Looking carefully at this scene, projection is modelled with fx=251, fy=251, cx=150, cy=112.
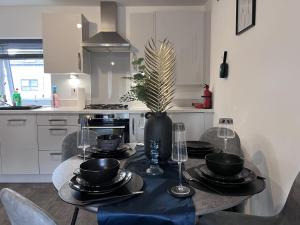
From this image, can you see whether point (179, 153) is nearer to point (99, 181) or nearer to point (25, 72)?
point (99, 181)

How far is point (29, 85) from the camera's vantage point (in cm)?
388

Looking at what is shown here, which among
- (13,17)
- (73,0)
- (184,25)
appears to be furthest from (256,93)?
(13,17)

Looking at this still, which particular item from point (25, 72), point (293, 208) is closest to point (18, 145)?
point (25, 72)

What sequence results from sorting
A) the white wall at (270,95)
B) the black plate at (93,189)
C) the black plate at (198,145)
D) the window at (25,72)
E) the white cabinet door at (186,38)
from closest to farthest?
the black plate at (93,189), the white wall at (270,95), the black plate at (198,145), the white cabinet door at (186,38), the window at (25,72)

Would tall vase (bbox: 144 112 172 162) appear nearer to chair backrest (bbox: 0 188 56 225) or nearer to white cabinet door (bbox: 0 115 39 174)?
chair backrest (bbox: 0 188 56 225)

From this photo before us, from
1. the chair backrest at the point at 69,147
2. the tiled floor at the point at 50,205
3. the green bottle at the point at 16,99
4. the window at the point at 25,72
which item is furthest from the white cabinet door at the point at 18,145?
the chair backrest at the point at 69,147

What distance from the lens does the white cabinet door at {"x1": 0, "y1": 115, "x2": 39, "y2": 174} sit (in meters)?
3.18

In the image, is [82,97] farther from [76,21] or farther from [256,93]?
[256,93]

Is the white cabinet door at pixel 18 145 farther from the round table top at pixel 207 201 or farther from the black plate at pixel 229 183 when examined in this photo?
the black plate at pixel 229 183

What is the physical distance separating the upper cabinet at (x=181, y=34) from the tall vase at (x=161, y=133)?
2041 mm

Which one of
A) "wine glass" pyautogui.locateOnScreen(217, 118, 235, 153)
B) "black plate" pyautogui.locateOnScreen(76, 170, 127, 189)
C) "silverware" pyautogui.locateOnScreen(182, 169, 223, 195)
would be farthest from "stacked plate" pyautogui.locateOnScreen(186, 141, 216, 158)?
"black plate" pyautogui.locateOnScreen(76, 170, 127, 189)

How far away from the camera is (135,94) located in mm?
1461

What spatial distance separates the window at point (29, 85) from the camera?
12.7 feet

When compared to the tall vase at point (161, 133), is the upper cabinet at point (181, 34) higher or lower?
higher
